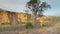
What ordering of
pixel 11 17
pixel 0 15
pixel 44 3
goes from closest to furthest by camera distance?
pixel 44 3
pixel 0 15
pixel 11 17

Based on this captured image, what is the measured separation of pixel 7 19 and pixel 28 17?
762 cm

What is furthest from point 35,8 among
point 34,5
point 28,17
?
point 28,17

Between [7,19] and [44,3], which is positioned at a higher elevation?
[44,3]

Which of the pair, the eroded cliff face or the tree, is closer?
the tree

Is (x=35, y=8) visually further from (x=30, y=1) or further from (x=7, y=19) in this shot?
(x=7, y=19)

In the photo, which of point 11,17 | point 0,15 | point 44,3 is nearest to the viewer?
point 44,3

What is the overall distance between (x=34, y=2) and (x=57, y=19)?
67.3 feet

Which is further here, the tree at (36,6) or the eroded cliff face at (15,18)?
the eroded cliff face at (15,18)

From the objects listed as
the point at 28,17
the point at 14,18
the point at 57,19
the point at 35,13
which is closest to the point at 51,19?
the point at 57,19

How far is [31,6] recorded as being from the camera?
29.7 meters

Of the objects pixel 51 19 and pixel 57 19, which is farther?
pixel 51 19

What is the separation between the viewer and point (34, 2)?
29375mm

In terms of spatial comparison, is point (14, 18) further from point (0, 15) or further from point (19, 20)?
point (0, 15)

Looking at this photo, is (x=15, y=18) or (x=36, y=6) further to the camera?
(x=15, y=18)
